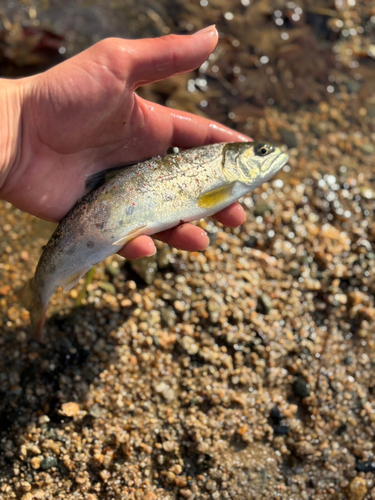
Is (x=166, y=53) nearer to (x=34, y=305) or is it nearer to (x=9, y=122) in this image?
(x=9, y=122)

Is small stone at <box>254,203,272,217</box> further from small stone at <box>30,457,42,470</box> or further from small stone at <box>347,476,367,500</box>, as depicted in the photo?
small stone at <box>30,457,42,470</box>

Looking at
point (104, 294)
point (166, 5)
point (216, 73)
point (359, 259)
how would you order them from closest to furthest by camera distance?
point (104, 294) < point (359, 259) < point (216, 73) < point (166, 5)

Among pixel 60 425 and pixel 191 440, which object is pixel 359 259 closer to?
pixel 191 440

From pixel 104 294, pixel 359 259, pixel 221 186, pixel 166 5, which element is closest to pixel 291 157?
pixel 359 259

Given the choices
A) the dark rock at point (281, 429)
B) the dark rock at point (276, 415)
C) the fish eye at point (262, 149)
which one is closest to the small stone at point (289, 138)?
the fish eye at point (262, 149)

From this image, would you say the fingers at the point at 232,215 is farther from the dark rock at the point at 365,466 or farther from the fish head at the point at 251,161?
the dark rock at the point at 365,466

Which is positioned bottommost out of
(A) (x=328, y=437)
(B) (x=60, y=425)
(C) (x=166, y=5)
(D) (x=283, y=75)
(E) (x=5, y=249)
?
(A) (x=328, y=437)
